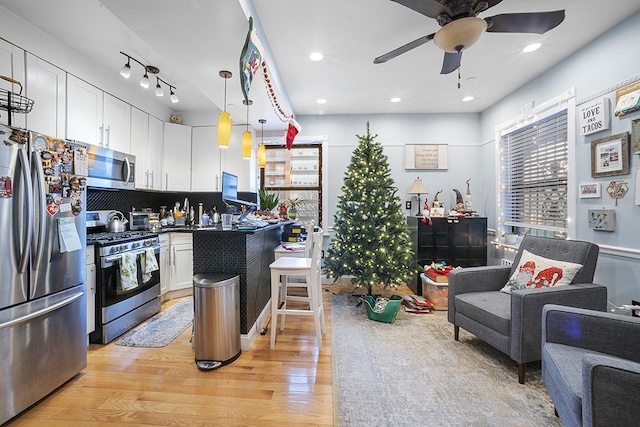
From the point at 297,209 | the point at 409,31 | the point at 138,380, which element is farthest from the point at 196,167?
the point at 409,31

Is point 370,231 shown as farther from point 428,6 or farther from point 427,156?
point 428,6

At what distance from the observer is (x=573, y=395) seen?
116 centimetres

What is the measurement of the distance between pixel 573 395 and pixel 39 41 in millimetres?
4228

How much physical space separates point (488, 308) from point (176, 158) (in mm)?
4175

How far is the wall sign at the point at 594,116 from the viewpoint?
239 centimetres

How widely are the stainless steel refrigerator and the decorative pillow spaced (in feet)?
11.0

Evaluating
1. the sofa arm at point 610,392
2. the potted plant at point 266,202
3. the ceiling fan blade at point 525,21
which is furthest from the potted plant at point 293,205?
the sofa arm at point 610,392

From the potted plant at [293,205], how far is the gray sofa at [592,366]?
3.27 m

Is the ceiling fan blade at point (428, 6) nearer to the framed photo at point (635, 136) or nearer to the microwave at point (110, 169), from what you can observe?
the framed photo at point (635, 136)

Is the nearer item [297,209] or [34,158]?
[34,158]

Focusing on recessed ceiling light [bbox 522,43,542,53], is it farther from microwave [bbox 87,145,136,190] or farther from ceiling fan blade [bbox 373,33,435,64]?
microwave [bbox 87,145,136,190]

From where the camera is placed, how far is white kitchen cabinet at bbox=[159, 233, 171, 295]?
3.32 meters

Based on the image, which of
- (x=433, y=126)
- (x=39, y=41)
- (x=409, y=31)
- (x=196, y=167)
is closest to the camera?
(x=39, y=41)

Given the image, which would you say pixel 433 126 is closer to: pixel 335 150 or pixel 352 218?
pixel 335 150
